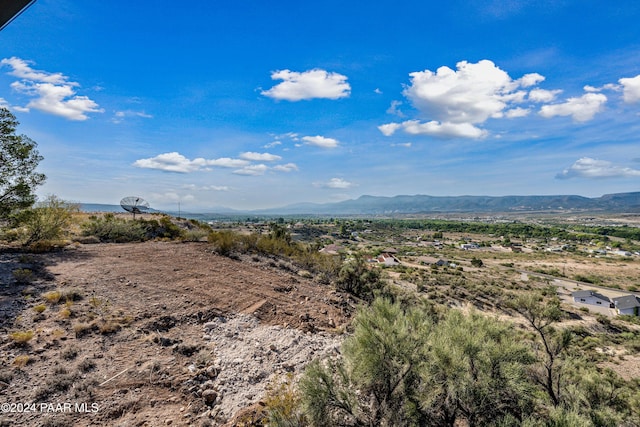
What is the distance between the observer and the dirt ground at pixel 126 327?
16.4ft

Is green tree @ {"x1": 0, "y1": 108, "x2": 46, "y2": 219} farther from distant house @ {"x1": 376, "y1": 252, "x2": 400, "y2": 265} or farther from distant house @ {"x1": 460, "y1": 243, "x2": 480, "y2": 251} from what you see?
distant house @ {"x1": 460, "y1": 243, "x2": 480, "y2": 251}

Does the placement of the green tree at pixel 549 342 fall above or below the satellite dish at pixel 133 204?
below

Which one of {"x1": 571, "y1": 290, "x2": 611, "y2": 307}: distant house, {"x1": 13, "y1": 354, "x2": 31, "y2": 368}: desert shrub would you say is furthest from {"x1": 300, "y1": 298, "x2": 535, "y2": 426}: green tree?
{"x1": 571, "y1": 290, "x2": 611, "y2": 307}: distant house

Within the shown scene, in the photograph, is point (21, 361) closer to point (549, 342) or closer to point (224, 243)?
point (224, 243)

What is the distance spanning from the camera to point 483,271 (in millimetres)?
49656

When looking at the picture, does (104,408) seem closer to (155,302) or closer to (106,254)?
(155,302)

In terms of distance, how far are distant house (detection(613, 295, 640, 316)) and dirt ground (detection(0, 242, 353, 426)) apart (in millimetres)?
36649

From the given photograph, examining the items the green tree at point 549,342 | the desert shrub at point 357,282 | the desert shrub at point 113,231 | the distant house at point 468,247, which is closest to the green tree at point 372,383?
the green tree at point 549,342

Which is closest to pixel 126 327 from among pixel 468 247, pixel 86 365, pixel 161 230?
pixel 86 365

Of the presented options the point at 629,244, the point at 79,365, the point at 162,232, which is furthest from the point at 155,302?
the point at 629,244

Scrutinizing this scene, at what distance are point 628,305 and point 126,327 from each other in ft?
148

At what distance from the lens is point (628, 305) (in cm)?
3156

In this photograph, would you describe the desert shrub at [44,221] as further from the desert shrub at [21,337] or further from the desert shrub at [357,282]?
the desert shrub at [357,282]

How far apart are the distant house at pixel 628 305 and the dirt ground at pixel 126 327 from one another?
36649 millimetres
